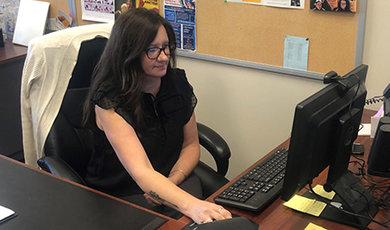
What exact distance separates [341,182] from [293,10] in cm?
94

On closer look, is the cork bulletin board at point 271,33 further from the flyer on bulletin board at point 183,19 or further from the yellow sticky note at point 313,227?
the yellow sticky note at point 313,227

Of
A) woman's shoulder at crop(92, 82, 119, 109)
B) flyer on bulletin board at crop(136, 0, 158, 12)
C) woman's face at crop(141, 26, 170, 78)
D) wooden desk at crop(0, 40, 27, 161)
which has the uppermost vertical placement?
flyer on bulletin board at crop(136, 0, 158, 12)

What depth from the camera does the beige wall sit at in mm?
1924

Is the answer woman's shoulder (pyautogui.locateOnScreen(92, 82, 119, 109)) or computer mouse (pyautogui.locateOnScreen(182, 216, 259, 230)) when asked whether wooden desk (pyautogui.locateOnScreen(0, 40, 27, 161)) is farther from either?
computer mouse (pyautogui.locateOnScreen(182, 216, 259, 230))

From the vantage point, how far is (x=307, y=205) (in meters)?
1.32

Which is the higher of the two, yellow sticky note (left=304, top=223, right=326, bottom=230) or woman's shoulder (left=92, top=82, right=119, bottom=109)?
woman's shoulder (left=92, top=82, right=119, bottom=109)

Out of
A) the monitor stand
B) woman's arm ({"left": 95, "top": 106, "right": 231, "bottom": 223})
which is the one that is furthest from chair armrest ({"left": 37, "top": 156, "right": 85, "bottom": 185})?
the monitor stand

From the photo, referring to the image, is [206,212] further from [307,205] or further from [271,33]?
[271,33]

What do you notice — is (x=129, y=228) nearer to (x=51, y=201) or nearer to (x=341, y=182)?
(x=51, y=201)

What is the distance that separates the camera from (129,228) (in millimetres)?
1210

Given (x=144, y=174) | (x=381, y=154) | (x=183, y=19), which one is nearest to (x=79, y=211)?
(x=144, y=174)

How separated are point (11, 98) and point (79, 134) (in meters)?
1.26

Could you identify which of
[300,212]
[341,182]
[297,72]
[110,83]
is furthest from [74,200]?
[297,72]

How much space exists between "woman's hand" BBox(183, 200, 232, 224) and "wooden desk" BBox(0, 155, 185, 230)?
54mm
